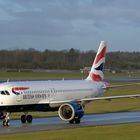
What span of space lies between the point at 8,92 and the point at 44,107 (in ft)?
11.8

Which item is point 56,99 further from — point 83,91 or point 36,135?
point 36,135

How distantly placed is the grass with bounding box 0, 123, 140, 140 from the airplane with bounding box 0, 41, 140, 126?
6.67m

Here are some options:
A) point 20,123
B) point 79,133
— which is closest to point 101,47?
point 20,123

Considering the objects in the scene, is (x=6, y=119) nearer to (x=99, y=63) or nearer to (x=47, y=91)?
(x=47, y=91)

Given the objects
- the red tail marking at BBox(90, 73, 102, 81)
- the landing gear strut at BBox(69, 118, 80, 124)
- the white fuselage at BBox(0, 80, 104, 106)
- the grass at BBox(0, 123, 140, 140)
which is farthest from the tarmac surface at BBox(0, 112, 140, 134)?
the red tail marking at BBox(90, 73, 102, 81)

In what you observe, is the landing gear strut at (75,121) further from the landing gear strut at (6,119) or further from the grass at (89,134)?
the grass at (89,134)

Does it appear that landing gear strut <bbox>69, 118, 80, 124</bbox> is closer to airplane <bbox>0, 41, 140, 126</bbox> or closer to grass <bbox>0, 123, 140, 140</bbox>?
airplane <bbox>0, 41, 140, 126</bbox>

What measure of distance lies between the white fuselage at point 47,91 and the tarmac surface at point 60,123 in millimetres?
1548

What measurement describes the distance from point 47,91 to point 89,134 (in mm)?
11654

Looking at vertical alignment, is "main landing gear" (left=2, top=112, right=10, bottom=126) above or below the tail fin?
below

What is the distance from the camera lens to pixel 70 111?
1479 inches

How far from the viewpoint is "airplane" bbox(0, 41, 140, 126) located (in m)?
36.2

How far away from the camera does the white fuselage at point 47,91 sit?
36.3m

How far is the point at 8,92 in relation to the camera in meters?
36.1
